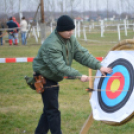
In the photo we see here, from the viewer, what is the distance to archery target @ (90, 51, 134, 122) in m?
2.83

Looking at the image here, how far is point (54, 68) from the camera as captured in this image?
2.95m

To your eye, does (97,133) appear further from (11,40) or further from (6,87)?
(11,40)

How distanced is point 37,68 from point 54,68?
27cm

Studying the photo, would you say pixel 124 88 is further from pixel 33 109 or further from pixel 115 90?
pixel 33 109

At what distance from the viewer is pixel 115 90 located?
9.85 feet

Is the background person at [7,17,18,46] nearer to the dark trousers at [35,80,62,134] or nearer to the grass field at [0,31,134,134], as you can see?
the grass field at [0,31,134,134]

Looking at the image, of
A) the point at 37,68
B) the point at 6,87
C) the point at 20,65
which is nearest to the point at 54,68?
the point at 37,68

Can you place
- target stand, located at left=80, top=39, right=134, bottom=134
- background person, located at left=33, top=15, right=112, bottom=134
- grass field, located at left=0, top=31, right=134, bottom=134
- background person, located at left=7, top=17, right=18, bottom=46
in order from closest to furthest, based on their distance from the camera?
target stand, located at left=80, top=39, right=134, bottom=134 → background person, located at left=33, top=15, right=112, bottom=134 → grass field, located at left=0, top=31, right=134, bottom=134 → background person, located at left=7, top=17, right=18, bottom=46

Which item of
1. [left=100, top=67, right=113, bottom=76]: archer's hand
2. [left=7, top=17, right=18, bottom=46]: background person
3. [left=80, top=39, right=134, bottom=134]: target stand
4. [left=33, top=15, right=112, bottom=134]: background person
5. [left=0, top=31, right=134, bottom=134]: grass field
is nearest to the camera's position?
[left=80, top=39, right=134, bottom=134]: target stand

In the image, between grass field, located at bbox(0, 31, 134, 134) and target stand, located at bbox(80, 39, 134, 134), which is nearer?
target stand, located at bbox(80, 39, 134, 134)

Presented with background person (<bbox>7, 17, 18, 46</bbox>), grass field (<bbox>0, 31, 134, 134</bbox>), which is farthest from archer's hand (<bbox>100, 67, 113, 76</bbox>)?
background person (<bbox>7, 17, 18, 46</bbox>)

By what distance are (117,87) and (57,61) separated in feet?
2.39

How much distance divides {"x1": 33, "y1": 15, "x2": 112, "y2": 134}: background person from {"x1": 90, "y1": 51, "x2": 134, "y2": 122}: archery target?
0.12 metres

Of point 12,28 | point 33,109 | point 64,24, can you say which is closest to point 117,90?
point 64,24
